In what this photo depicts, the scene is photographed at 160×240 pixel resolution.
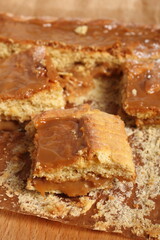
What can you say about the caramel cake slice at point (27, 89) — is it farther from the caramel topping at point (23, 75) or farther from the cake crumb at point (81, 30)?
the cake crumb at point (81, 30)

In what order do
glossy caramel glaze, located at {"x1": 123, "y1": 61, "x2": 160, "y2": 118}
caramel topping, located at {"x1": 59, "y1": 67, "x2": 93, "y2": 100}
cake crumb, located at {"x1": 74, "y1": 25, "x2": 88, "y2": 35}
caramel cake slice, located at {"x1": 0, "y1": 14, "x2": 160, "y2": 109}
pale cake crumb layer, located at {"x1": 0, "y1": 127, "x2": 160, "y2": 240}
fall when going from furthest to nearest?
cake crumb, located at {"x1": 74, "y1": 25, "x2": 88, "y2": 35} < caramel cake slice, located at {"x1": 0, "y1": 14, "x2": 160, "y2": 109} < caramel topping, located at {"x1": 59, "y1": 67, "x2": 93, "y2": 100} < glossy caramel glaze, located at {"x1": 123, "y1": 61, "x2": 160, "y2": 118} < pale cake crumb layer, located at {"x1": 0, "y1": 127, "x2": 160, "y2": 240}

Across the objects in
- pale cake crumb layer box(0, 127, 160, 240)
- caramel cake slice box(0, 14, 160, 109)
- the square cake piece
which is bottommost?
pale cake crumb layer box(0, 127, 160, 240)

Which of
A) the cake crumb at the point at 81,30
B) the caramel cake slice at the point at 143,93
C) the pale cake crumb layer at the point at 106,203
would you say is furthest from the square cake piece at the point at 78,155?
the cake crumb at the point at 81,30

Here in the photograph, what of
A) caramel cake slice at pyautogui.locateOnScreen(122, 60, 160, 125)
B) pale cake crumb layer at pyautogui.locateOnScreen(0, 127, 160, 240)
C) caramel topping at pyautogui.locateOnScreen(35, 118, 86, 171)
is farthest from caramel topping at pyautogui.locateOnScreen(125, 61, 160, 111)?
caramel topping at pyautogui.locateOnScreen(35, 118, 86, 171)

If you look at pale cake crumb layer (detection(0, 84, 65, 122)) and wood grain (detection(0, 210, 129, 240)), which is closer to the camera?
wood grain (detection(0, 210, 129, 240))

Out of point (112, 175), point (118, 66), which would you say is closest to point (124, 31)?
point (118, 66)

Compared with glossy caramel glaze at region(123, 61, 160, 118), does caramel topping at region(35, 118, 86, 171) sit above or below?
below

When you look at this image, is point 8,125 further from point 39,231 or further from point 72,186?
point 39,231

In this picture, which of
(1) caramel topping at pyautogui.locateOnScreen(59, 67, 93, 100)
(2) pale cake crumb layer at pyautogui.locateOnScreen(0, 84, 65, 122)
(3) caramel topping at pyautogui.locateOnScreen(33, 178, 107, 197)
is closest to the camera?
(3) caramel topping at pyautogui.locateOnScreen(33, 178, 107, 197)

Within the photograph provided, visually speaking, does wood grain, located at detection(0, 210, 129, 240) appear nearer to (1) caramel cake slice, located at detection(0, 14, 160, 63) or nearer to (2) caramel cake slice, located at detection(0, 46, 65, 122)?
(2) caramel cake slice, located at detection(0, 46, 65, 122)
